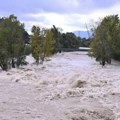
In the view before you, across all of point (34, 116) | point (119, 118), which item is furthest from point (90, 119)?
point (34, 116)

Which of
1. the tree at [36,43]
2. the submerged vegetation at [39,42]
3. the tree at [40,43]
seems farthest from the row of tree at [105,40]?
the tree at [36,43]

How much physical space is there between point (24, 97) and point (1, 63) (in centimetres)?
2395

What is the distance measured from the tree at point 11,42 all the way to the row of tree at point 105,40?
12981 millimetres

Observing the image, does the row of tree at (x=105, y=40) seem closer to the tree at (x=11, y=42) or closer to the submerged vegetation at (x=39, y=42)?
the submerged vegetation at (x=39, y=42)

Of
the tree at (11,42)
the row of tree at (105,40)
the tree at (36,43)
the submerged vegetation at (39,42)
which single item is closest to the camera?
the tree at (11,42)

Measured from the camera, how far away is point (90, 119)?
14.0 meters

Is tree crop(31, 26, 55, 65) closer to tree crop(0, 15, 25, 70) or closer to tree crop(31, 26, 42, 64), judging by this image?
tree crop(31, 26, 42, 64)

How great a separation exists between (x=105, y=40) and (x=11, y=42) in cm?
1538

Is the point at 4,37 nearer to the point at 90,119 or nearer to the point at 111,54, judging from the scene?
the point at 111,54

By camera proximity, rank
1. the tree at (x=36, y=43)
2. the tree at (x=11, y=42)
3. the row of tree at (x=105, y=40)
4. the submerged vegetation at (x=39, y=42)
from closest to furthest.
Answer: the tree at (x=11, y=42) < the submerged vegetation at (x=39, y=42) < the tree at (x=36, y=43) < the row of tree at (x=105, y=40)

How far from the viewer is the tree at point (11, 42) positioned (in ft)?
144

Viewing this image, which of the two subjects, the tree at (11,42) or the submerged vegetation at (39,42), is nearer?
the tree at (11,42)

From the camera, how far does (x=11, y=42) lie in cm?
4528

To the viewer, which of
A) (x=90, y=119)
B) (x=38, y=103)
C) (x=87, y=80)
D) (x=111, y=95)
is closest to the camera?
(x=90, y=119)
